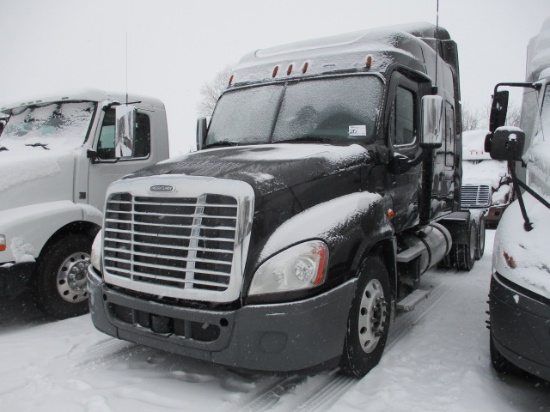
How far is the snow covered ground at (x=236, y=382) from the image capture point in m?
3.40

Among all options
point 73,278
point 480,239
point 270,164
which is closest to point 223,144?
point 270,164

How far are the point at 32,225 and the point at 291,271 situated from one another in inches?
129

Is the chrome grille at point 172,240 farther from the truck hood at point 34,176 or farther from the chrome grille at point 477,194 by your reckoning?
the chrome grille at point 477,194

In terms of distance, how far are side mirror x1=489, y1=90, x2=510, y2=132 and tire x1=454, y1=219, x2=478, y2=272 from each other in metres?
3.34

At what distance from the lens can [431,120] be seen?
4.40 meters

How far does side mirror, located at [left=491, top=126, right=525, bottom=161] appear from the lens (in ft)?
11.3

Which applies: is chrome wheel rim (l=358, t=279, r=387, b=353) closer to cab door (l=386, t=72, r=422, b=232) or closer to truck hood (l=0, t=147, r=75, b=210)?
cab door (l=386, t=72, r=422, b=232)

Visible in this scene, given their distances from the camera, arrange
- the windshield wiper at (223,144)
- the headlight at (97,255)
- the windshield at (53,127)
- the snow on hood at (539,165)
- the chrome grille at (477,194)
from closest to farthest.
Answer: the snow on hood at (539,165) < the headlight at (97,255) < the windshield wiper at (223,144) < the windshield at (53,127) < the chrome grille at (477,194)

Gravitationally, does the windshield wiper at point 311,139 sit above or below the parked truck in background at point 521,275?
above

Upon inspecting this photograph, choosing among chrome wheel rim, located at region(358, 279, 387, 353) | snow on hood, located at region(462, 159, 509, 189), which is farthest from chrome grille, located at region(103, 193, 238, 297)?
snow on hood, located at region(462, 159, 509, 189)

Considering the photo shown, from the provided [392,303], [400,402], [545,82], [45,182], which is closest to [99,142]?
[45,182]

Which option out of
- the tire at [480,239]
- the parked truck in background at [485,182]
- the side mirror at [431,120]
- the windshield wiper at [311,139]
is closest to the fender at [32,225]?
the windshield wiper at [311,139]

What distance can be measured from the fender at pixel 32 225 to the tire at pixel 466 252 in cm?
579

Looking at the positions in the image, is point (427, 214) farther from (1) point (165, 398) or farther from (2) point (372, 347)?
(1) point (165, 398)
